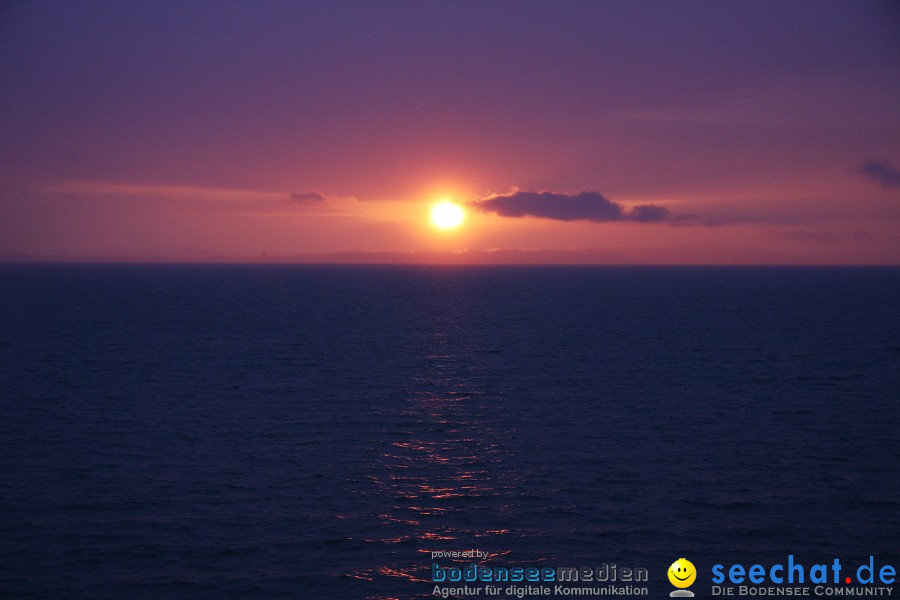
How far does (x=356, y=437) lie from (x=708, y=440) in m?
20.1

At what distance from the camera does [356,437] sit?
1585 inches

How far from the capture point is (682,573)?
2417 cm

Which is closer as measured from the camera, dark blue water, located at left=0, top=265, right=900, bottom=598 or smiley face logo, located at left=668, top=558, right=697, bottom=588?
smiley face logo, located at left=668, top=558, right=697, bottom=588

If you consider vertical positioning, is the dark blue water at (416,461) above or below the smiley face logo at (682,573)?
above

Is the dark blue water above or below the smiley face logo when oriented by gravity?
above

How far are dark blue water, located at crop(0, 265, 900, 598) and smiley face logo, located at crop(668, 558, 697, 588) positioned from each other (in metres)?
0.44

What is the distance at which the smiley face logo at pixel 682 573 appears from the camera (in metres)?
23.7

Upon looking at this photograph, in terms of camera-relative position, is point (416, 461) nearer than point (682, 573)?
No

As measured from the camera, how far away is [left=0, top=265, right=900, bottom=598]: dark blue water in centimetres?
2544

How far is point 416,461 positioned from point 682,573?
1567 centimetres

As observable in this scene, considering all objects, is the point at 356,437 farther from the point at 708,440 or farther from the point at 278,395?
the point at 708,440

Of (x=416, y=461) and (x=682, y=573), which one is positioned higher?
(x=416, y=461)

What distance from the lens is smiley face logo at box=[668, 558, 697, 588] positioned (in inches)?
934

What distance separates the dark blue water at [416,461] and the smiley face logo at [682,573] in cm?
44
